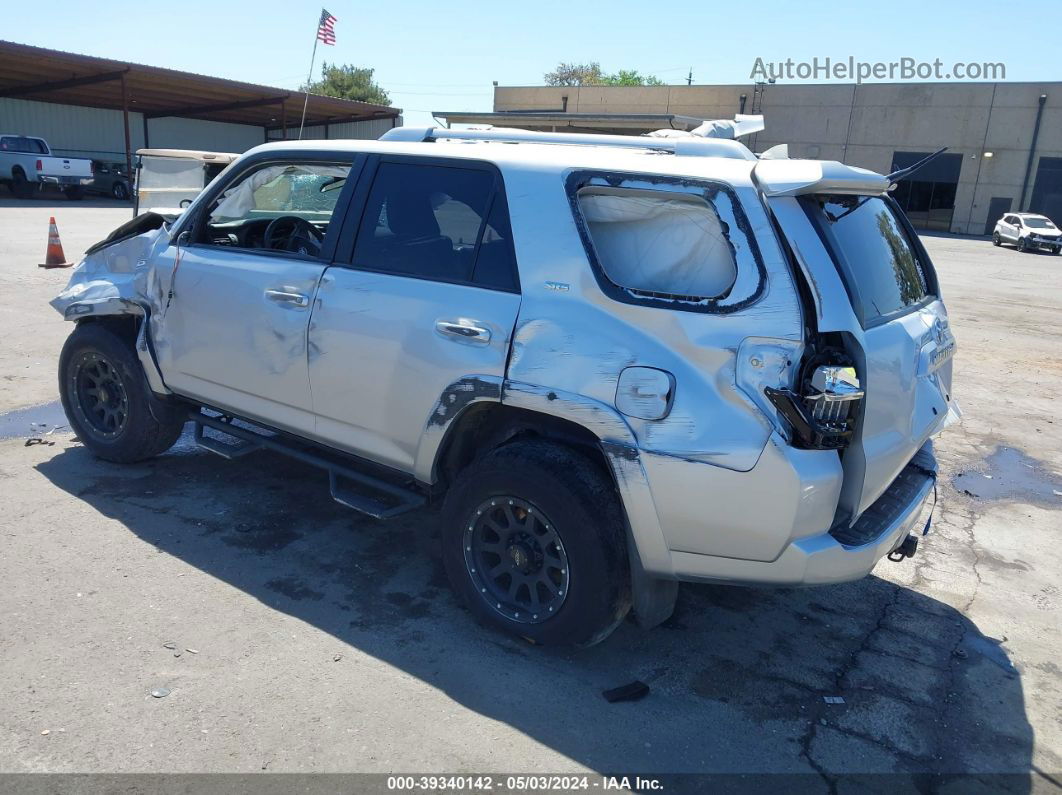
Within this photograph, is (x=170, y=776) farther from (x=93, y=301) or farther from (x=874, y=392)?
(x=93, y=301)

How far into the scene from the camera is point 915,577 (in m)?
4.18

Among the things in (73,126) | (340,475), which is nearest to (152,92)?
(73,126)

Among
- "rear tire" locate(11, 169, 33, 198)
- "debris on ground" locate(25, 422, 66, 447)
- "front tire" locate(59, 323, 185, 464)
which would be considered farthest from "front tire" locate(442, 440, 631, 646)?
"rear tire" locate(11, 169, 33, 198)

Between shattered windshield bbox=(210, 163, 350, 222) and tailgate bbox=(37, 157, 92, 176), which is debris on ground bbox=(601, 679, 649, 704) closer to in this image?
shattered windshield bbox=(210, 163, 350, 222)

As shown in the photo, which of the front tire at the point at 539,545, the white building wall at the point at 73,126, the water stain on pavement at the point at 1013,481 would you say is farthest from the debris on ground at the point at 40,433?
the white building wall at the point at 73,126

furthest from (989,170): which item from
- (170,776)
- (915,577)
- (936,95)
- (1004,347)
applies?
(170,776)

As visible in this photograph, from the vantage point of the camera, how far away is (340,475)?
4035mm

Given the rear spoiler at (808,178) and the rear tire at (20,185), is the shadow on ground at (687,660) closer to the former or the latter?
the rear spoiler at (808,178)

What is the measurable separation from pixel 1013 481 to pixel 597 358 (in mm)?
4277

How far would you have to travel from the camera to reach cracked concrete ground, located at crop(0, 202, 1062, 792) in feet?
8.92

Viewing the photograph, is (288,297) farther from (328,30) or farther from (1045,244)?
(1045,244)

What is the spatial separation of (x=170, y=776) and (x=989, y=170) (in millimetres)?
46524

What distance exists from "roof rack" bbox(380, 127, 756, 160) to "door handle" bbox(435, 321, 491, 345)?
988 millimetres

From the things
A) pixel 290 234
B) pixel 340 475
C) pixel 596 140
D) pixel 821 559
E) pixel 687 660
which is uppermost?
pixel 596 140
